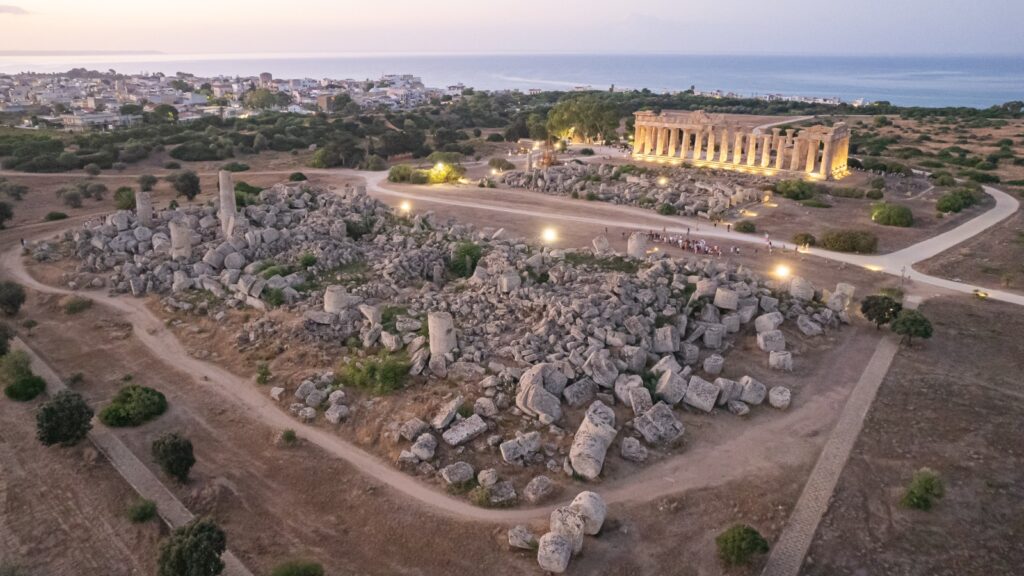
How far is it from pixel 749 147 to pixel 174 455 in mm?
61458

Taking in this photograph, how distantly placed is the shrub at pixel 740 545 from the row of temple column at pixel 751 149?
5358cm

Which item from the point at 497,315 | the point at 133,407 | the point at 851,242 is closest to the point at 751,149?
the point at 851,242

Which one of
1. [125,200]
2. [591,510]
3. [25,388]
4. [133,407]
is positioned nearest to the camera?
[591,510]

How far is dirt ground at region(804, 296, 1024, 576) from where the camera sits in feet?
49.3

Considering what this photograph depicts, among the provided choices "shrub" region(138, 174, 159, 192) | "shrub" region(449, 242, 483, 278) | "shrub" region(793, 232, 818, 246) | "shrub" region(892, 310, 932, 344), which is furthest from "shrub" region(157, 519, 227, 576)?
"shrub" region(138, 174, 159, 192)

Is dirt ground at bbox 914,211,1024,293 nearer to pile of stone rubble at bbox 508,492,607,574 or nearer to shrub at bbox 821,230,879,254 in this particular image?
shrub at bbox 821,230,879,254

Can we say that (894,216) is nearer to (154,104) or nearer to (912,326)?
(912,326)

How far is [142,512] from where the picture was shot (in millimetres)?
15906

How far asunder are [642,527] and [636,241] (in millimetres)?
19727

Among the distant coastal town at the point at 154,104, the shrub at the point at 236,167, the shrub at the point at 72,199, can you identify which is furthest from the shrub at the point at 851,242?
the distant coastal town at the point at 154,104

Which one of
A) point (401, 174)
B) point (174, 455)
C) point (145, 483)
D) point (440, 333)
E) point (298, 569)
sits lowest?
point (145, 483)

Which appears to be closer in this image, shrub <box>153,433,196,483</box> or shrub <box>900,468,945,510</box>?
shrub <box>900,468,945,510</box>

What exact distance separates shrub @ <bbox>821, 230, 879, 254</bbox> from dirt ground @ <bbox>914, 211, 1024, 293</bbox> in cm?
290

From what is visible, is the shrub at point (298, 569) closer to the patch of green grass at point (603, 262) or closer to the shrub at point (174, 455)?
the shrub at point (174, 455)
